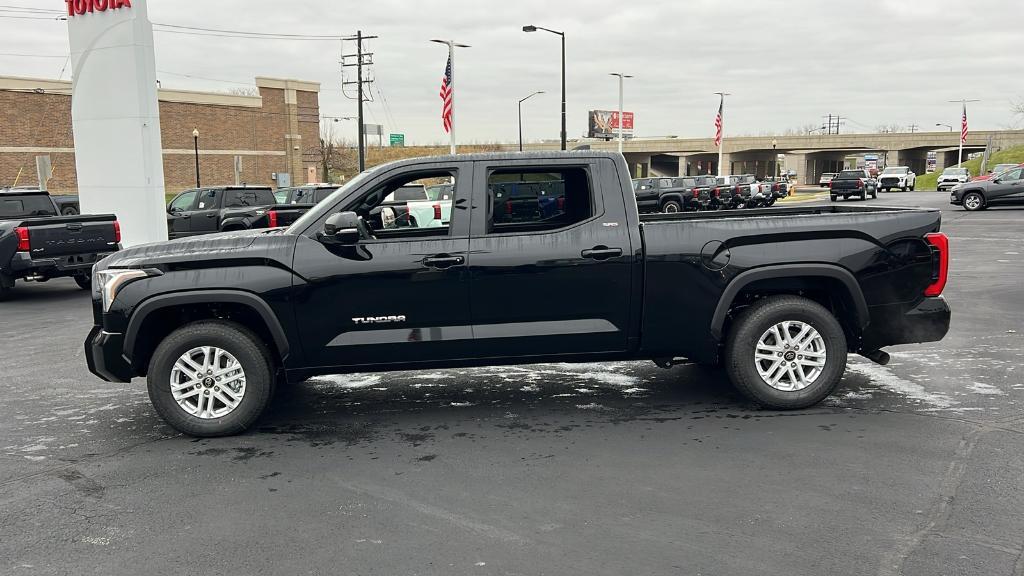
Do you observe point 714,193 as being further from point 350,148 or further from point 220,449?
point 350,148

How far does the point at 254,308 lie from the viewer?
18.2 ft

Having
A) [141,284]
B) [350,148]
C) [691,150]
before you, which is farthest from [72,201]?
[691,150]

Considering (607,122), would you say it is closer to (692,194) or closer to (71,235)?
(692,194)

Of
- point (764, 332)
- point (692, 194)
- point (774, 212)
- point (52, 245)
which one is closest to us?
point (764, 332)

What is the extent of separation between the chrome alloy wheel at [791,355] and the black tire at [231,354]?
3.54m

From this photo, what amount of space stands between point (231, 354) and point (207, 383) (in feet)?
0.90

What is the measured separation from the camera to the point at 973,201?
3297 cm

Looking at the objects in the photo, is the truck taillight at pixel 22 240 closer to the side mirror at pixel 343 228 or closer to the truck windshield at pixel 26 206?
the truck windshield at pixel 26 206

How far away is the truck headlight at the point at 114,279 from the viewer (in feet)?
18.3

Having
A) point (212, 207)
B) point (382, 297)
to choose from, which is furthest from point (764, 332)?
point (212, 207)

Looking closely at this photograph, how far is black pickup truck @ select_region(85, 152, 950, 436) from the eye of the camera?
18.4 ft

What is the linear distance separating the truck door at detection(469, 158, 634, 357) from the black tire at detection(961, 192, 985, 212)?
106 feet

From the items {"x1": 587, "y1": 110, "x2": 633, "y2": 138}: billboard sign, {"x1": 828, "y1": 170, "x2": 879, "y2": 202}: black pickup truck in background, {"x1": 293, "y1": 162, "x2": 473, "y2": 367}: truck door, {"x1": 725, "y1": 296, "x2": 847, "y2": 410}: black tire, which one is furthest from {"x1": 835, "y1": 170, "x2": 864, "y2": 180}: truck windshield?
{"x1": 587, "y1": 110, "x2": 633, "y2": 138}: billboard sign

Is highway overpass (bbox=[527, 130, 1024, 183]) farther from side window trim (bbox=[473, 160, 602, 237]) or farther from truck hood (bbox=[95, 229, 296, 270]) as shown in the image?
truck hood (bbox=[95, 229, 296, 270])
